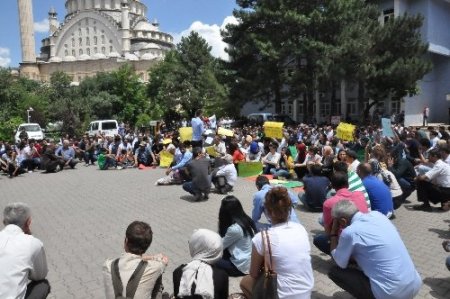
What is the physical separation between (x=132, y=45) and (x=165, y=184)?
97.7 m

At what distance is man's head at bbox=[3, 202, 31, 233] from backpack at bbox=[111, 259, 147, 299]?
4.20ft

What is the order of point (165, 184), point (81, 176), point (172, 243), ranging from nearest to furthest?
point (172, 243) → point (165, 184) → point (81, 176)

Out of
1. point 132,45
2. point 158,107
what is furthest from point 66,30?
point 158,107

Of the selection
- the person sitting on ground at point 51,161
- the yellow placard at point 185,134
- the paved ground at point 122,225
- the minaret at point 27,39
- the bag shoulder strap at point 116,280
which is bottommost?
the paved ground at point 122,225

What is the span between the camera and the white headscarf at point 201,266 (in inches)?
133

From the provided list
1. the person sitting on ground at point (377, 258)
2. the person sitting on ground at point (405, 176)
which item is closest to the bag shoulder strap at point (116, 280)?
the person sitting on ground at point (377, 258)

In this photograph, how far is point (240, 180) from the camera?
13.0 meters

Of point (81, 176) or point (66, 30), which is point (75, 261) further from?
point (66, 30)

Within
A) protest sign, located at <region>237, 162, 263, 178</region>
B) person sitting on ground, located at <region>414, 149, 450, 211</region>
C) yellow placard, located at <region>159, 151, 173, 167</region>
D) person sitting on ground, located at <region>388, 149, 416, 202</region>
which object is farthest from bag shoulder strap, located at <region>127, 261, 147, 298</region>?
yellow placard, located at <region>159, 151, 173, 167</region>

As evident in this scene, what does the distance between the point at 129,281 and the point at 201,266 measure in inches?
25.4

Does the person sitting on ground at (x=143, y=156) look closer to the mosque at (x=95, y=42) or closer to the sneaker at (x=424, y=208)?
the sneaker at (x=424, y=208)

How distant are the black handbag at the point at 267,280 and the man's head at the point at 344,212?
1.01 meters

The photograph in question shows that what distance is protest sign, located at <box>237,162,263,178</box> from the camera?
13367mm

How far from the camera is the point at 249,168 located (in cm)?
1347
